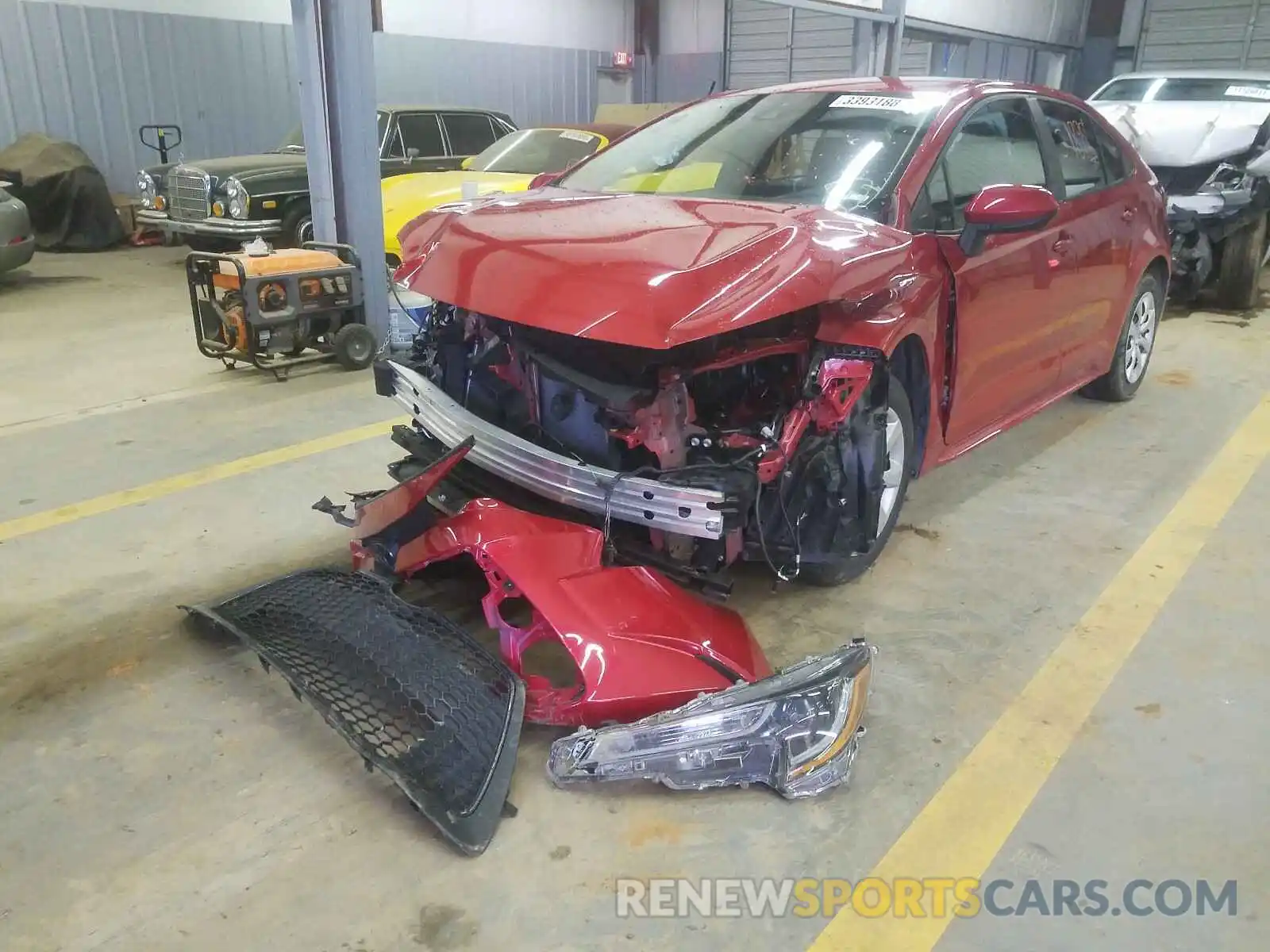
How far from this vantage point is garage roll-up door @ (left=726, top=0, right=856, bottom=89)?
15.4 metres

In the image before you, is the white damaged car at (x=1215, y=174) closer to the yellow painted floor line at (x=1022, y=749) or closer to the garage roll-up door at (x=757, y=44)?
the yellow painted floor line at (x=1022, y=749)

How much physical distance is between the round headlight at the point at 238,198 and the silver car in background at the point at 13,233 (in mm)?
1703

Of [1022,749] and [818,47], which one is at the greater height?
[818,47]

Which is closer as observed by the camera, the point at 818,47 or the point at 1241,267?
the point at 1241,267

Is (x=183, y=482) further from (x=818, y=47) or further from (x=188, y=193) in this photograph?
(x=818, y=47)

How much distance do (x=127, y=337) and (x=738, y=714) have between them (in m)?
5.88

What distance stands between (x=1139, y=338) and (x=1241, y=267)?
132 inches

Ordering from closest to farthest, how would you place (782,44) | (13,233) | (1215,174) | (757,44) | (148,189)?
(1215,174), (13,233), (148,189), (782,44), (757,44)

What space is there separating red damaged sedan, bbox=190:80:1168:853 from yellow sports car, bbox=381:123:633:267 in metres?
3.34

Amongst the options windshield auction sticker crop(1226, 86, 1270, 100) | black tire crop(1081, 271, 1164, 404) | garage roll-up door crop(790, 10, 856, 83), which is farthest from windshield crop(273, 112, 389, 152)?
garage roll-up door crop(790, 10, 856, 83)

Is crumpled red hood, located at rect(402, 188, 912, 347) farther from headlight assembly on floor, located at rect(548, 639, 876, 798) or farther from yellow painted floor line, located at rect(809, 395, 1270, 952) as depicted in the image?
yellow painted floor line, located at rect(809, 395, 1270, 952)

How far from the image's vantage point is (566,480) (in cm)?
249

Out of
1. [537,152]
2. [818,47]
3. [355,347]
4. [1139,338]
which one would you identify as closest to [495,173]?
[537,152]

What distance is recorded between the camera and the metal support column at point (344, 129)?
5145 millimetres
